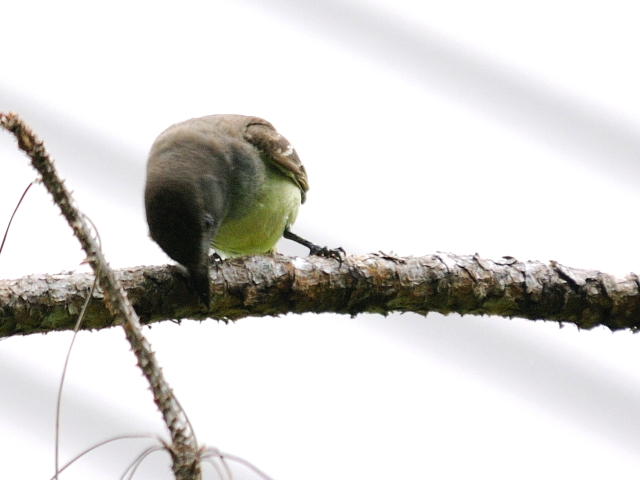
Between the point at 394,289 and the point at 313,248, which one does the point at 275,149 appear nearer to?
the point at 313,248

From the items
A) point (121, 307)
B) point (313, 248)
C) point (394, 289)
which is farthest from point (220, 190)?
point (121, 307)

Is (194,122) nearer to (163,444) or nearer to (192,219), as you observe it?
(192,219)

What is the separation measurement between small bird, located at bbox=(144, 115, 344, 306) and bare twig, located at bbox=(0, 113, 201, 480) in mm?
1078

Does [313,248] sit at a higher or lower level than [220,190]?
lower

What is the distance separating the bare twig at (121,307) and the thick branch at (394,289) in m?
1.03

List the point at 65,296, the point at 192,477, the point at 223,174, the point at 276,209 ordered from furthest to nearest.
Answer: the point at 276,209 → the point at 223,174 → the point at 65,296 → the point at 192,477

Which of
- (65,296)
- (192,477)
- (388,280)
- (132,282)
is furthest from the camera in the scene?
(388,280)

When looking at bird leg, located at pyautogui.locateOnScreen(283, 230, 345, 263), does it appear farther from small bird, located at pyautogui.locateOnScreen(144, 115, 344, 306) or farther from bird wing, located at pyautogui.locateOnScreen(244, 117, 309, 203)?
bird wing, located at pyautogui.locateOnScreen(244, 117, 309, 203)

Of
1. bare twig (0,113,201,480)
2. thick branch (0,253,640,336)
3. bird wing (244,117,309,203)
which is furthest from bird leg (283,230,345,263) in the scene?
bare twig (0,113,201,480)

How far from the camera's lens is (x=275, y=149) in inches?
171

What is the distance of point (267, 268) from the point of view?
2850 millimetres

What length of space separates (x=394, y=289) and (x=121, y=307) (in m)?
1.51

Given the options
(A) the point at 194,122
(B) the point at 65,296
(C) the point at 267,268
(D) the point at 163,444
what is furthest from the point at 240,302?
(A) the point at 194,122

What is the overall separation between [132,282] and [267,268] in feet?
1.68
